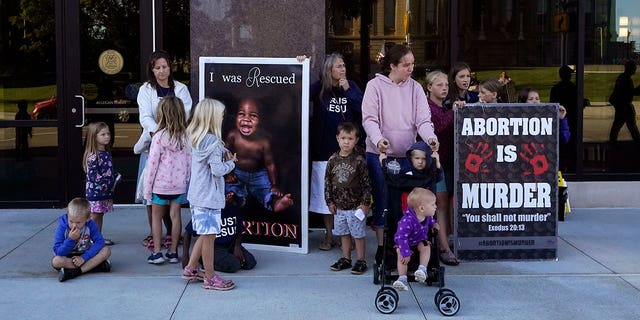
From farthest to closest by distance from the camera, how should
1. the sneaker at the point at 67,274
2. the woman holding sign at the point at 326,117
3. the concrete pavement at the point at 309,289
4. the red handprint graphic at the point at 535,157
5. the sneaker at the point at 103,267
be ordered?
the woman holding sign at the point at 326,117
the red handprint graphic at the point at 535,157
the sneaker at the point at 103,267
the sneaker at the point at 67,274
the concrete pavement at the point at 309,289

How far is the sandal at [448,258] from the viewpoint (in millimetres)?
6996

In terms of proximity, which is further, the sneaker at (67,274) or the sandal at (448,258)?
the sandal at (448,258)

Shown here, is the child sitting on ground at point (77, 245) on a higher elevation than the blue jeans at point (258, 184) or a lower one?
lower

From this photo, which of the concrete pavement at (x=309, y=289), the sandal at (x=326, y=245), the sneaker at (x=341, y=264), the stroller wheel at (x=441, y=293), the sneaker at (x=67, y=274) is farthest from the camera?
the sandal at (x=326, y=245)

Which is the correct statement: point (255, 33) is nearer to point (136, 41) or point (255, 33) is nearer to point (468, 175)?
point (136, 41)

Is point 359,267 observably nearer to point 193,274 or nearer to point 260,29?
point 193,274

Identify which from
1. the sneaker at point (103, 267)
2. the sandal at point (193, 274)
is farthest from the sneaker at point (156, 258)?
the sandal at point (193, 274)

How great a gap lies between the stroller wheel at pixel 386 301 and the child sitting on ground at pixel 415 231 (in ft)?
1.14

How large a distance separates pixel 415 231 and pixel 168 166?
81.1 inches

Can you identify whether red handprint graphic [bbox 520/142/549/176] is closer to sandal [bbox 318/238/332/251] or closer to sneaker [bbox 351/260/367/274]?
sneaker [bbox 351/260/367/274]

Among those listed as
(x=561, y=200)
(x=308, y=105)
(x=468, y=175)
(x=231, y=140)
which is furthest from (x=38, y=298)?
(x=561, y=200)

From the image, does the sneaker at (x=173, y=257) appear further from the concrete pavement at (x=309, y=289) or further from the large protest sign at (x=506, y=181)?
the large protest sign at (x=506, y=181)

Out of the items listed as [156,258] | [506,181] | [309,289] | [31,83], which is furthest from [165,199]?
[31,83]

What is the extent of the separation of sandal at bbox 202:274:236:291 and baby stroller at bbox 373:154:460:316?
1073mm
